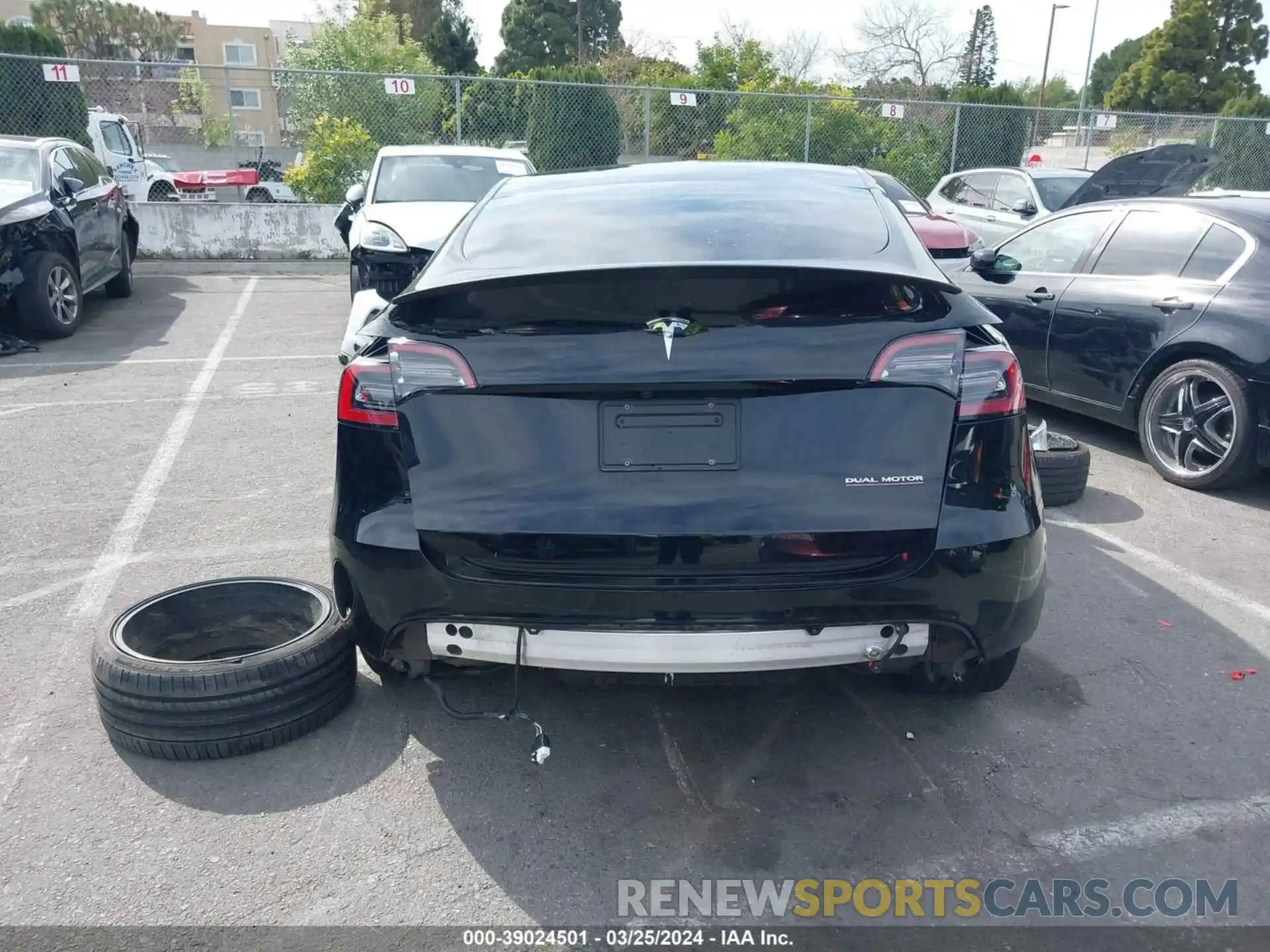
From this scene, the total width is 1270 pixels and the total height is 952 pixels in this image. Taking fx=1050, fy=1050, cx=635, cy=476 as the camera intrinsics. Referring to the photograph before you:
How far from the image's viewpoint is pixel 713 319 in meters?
2.71

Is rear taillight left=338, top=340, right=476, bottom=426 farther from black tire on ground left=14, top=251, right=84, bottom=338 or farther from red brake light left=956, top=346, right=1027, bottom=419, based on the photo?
black tire on ground left=14, top=251, right=84, bottom=338

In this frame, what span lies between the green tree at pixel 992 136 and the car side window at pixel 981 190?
22.9ft

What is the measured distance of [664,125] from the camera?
2081 centimetres

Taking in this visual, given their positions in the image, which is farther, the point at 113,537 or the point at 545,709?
the point at 113,537

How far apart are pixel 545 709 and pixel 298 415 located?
4349 mm

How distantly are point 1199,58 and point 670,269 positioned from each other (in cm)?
5305

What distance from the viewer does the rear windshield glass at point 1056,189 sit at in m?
12.5

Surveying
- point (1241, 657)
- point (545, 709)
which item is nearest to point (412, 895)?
point (545, 709)

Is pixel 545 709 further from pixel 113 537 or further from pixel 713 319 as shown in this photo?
pixel 113 537

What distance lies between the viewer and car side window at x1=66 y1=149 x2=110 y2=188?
10844 millimetres

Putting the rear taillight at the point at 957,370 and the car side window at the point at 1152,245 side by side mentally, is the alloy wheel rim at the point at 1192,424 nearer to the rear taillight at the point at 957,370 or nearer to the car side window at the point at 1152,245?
the car side window at the point at 1152,245

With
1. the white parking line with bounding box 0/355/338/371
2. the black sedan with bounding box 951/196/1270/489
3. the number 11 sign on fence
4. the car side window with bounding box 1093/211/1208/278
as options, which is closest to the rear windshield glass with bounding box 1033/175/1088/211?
the black sedan with bounding box 951/196/1270/489

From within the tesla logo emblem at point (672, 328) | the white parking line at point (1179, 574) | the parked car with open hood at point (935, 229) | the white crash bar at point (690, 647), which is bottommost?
the white parking line at point (1179, 574)

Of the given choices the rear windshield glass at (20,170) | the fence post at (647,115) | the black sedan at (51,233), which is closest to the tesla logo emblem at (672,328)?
the black sedan at (51,233)
